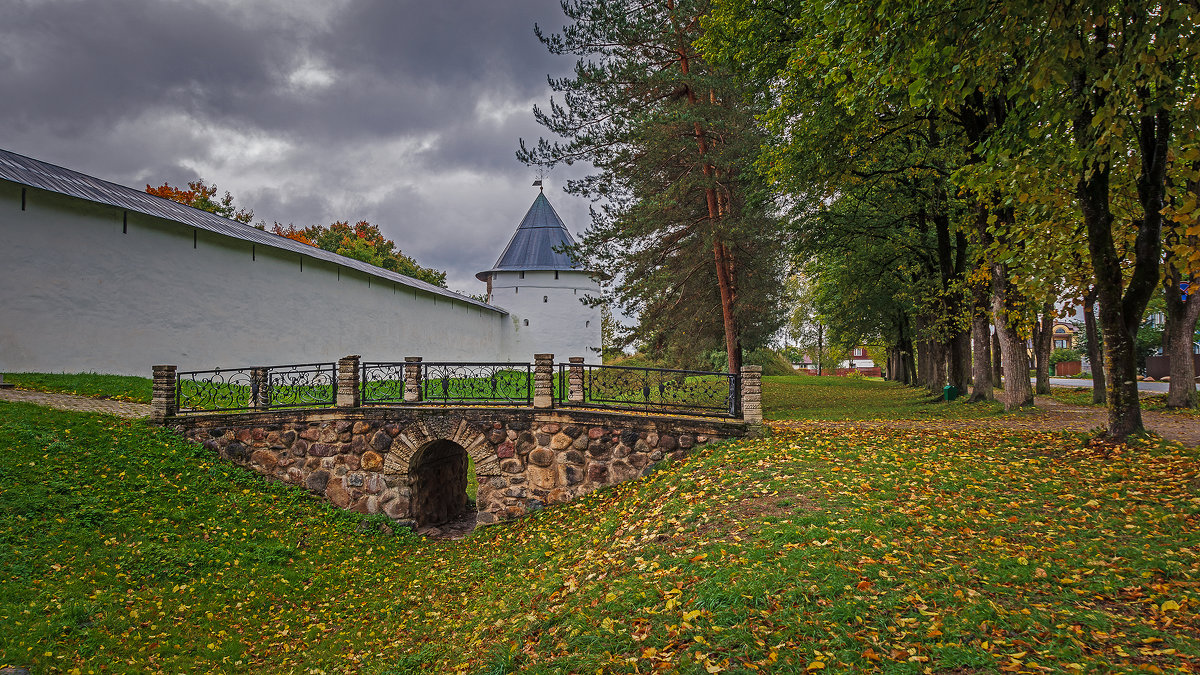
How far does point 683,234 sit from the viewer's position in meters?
15.8

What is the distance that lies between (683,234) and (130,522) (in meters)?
12.6

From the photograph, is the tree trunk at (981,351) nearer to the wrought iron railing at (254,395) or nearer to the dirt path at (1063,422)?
the dirt path at (1063,422)

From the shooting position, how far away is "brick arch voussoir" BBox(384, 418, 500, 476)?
10492mm

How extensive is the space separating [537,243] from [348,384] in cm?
2396

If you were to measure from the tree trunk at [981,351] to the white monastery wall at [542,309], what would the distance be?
20.9m

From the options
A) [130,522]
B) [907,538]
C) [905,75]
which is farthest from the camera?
[130,522]

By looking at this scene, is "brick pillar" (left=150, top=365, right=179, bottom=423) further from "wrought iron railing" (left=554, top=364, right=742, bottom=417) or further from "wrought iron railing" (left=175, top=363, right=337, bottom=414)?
"wrought iron railing" (left=554, top=364, right=742, bottom=417)

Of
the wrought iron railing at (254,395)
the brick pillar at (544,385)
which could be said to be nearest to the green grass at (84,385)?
the wrought iron railing at (254,395)

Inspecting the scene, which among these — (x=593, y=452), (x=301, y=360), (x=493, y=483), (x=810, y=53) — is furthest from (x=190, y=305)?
(x=810, y=53)

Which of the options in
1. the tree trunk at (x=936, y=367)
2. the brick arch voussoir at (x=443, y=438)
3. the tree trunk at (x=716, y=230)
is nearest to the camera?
the brick arch voussoir at (x=443, y=438)

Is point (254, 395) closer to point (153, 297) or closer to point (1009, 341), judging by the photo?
point (153, 297)

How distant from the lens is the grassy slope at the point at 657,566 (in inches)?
155

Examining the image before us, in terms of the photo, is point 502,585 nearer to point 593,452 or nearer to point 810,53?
point 593,452

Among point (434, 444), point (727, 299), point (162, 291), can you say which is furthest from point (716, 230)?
point (162, 291)
